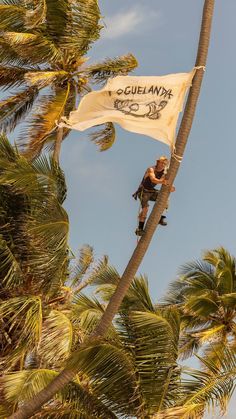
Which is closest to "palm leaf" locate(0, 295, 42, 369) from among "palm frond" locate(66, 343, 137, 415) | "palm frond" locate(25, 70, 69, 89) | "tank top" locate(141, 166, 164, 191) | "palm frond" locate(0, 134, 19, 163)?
"palm frond" locate(66, 343, 137, 415)

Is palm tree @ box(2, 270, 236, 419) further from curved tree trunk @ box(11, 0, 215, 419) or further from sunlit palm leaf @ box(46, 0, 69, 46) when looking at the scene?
sunlit palm leaf @ box(46, 0, 69, 46)

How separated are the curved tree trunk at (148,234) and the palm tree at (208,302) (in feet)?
34.4

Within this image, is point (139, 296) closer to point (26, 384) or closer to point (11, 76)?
point (26, 384)

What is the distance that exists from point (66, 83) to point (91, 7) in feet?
8.30

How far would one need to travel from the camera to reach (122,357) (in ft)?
41.0

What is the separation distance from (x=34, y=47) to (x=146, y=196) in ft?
37.4

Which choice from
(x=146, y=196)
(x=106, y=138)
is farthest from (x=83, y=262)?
(x=146, y=196)

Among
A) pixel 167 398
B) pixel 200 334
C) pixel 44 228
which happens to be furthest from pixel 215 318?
pixel 167 398

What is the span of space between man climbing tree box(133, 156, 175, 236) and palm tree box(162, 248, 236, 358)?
1047 centimetres

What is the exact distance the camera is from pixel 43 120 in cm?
2289

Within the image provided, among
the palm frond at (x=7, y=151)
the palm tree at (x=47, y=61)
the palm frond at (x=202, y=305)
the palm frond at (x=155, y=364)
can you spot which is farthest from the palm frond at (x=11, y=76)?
the palm frond at (x=155, y=364)

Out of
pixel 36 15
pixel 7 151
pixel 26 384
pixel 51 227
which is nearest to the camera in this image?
pixel 26 384

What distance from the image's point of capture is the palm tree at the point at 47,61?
2269 cm

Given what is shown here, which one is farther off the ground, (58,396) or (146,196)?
(146,196)
